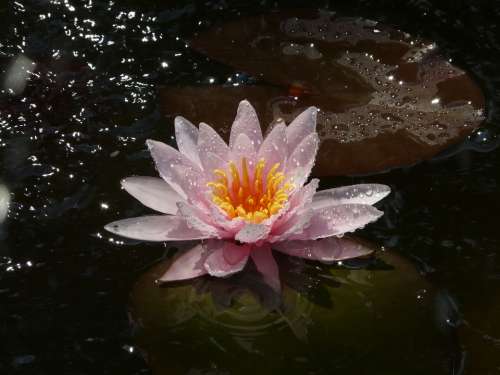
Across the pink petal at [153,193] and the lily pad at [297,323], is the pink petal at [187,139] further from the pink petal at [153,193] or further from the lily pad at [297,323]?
the lily pad at [297,323]

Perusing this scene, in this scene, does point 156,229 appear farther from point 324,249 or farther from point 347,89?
point 347,89

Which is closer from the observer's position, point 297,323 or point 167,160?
point 297,323

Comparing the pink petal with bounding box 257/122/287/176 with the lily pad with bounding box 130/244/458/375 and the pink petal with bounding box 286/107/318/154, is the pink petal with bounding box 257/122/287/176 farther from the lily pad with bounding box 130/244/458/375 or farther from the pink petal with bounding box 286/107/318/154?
the lily pad with bounding box 130/244/458/375

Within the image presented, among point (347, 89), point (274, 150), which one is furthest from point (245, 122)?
point (347, 89)

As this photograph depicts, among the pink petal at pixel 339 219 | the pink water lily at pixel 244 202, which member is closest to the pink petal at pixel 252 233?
the pink water lily at pixel 244 202

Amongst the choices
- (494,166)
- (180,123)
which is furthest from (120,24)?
(494,166)

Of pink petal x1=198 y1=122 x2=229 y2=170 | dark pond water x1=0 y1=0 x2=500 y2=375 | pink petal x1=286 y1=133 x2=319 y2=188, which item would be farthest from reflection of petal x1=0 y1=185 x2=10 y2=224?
pink petal x1=286 y1=133 x2=319 y2=188

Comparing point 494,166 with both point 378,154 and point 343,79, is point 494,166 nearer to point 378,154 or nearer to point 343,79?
point 378,154
